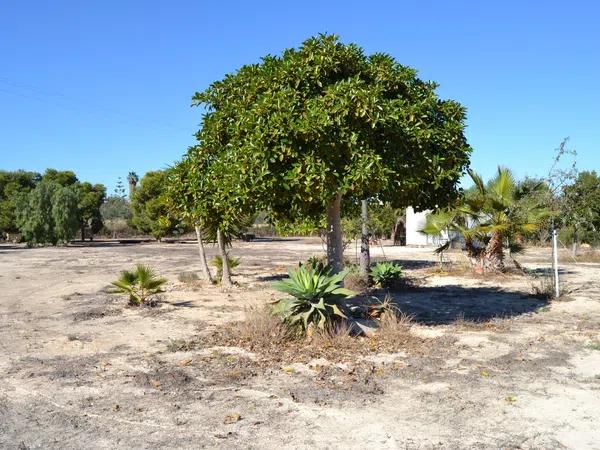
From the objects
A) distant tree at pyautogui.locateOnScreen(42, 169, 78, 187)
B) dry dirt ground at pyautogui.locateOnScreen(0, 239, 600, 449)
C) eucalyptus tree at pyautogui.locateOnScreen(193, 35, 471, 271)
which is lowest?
dry dirt ground at pyautogui.locateOnScreen(0, 239, 600, 449)

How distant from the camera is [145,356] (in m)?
7.87

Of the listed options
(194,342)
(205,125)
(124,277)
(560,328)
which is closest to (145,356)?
(194,342)

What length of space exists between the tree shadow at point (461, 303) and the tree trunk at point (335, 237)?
2.28 meters

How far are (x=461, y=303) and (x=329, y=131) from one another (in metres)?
7.11

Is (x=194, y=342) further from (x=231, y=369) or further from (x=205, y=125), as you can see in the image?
(x=205, y=125)

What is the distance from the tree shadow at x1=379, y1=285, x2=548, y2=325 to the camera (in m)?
11.1

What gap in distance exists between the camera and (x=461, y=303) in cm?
1295

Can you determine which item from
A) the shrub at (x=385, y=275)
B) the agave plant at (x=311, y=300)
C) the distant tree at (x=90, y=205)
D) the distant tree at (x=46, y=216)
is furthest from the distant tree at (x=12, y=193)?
the agave plant at (x=311, y=300)

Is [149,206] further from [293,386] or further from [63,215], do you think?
[293,386]

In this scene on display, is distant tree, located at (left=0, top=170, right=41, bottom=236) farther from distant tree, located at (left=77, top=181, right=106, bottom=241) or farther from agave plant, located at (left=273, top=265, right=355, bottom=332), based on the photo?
agave plant, located at (left=273, top=265, right=355, bottom=332)

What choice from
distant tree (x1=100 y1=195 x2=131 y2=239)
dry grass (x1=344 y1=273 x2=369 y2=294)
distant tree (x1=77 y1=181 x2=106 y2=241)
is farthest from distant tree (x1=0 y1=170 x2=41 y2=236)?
dry grass (x1=344 y1=273 x2=369 y2=294)

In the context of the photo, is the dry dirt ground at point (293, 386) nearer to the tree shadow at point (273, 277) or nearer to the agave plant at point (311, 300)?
the agave plant at point (311, 300)

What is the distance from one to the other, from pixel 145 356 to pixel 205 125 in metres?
3.80

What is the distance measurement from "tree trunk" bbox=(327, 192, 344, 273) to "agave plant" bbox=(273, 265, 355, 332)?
26.3 inches
